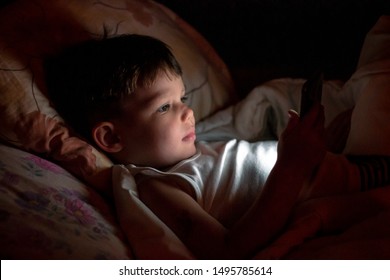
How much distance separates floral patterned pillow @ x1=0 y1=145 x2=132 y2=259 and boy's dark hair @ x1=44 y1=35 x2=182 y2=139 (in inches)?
4.9

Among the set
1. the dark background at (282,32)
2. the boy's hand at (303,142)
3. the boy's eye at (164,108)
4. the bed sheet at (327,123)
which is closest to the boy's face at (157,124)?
the boy's eye at (164,108)

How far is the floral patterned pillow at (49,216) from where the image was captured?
77 centimetres

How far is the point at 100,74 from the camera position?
1017 mm

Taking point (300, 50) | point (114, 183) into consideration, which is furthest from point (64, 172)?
point (300, 50)

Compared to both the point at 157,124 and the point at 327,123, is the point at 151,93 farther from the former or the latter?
the point at 327,123

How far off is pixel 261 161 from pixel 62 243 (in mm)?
426

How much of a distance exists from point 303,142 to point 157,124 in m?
0.28

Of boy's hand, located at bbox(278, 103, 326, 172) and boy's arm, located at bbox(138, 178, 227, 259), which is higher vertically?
boy's hand, located at bbox(278, 103, 326, 172)

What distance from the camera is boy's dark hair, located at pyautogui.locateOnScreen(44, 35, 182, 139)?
101 centimetres

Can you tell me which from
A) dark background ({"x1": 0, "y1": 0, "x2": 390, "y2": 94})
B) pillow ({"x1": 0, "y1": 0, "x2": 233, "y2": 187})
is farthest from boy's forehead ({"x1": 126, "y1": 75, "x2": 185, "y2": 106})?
dark background ({"x1": 0, "y1": 0, "x2": 390, "y2": 94})

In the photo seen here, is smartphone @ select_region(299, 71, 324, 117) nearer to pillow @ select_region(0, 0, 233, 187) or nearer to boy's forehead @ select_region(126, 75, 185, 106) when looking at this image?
boy's forehead @ select_region(126, 75, 185, 106)
